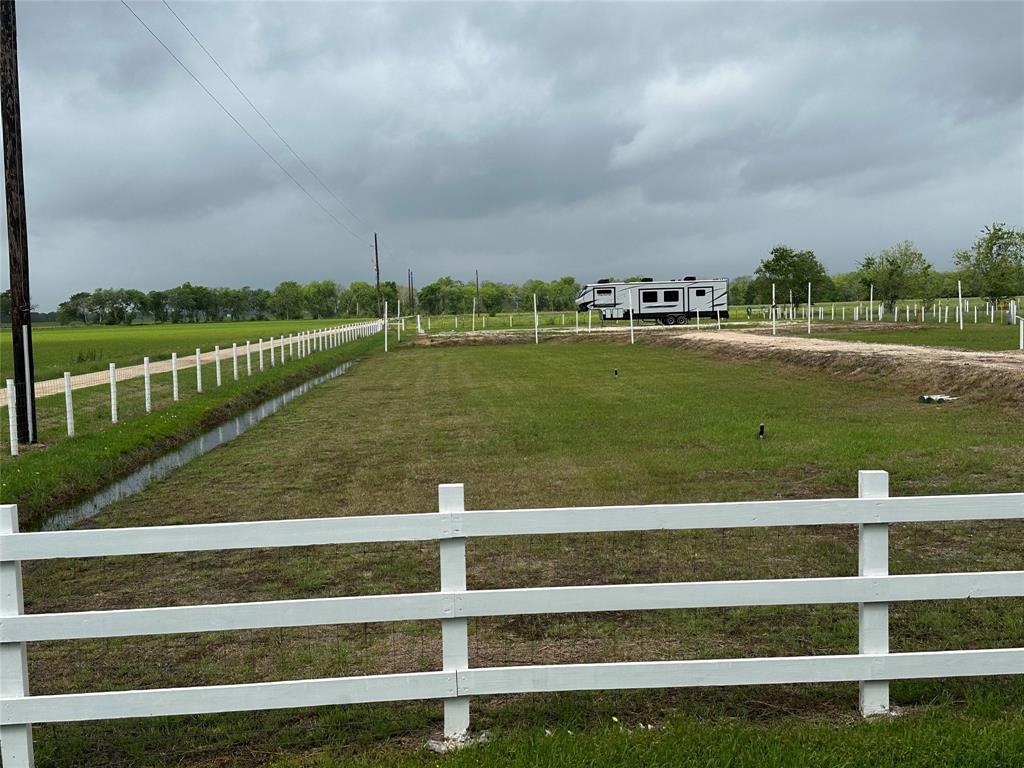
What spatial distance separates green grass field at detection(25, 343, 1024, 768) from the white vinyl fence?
24cm

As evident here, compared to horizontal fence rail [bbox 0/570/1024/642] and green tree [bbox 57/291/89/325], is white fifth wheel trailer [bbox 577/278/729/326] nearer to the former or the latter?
horizontal fence rail [bbox 0/570/1024/642]

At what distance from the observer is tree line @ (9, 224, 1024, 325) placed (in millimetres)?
63344

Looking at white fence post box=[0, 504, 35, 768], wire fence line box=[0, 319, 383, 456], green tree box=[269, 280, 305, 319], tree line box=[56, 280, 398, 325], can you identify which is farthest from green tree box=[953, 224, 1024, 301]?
green tree box=[269, 280, 305, 319]

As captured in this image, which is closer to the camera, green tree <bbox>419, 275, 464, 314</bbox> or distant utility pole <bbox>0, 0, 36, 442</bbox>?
distant utility pole <bbox>0, 0, 36, 442</bbox>

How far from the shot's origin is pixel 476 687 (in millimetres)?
4156

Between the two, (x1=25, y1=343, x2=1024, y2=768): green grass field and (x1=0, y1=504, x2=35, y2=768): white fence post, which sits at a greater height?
(x1=0, y1=504, x2=35, y2=768): white fence post

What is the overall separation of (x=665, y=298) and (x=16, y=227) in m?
52.9

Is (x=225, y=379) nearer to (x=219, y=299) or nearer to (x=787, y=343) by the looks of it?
(x=787, y=343)

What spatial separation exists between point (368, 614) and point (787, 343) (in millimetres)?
35091

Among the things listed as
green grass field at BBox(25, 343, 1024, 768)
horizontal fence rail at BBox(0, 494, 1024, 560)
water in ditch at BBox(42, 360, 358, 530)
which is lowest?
water in ditch at BBox(42, 360, 358, 530)

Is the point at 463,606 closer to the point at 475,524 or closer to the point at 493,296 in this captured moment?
the point at 475,524

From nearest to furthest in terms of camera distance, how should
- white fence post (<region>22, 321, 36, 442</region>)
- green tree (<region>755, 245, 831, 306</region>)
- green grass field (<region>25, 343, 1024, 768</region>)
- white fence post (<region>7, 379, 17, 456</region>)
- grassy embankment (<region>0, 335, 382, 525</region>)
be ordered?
green grass field (<region>25, 343, 1024, 768</region>)
grassy embankment (<region>0, 335, 382, 525</region>)
white fence post (<region>7, 379, 17, 456</region>)
white fence post (<region>22, 321, 36, 442</region>)
green tree (<region>755, 245, 831, 306</region>)

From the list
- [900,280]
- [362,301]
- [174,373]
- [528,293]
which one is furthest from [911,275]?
[362,301]

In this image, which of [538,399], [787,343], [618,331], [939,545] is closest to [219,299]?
[618,331]
